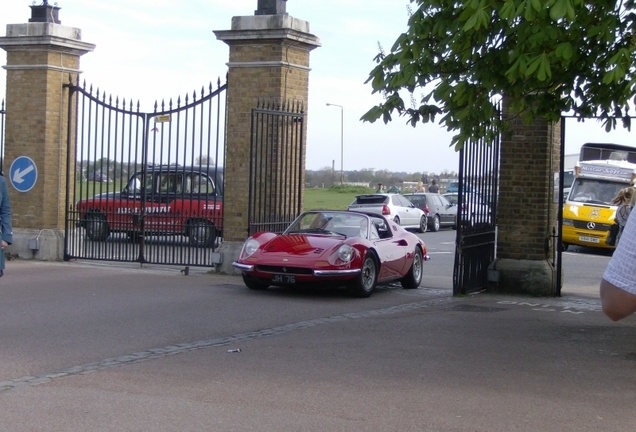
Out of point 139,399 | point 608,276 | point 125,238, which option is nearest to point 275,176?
point 125,238

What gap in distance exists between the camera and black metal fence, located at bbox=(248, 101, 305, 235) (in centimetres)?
1457

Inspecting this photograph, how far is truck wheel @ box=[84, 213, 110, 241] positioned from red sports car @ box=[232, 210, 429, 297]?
4.42 m

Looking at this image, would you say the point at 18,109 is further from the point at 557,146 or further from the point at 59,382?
the point at 59,382

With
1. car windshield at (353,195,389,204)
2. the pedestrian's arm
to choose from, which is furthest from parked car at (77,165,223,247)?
car windshield at (353,195,389,204)

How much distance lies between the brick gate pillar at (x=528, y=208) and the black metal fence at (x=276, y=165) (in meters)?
3.41

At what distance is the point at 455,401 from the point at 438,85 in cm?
347

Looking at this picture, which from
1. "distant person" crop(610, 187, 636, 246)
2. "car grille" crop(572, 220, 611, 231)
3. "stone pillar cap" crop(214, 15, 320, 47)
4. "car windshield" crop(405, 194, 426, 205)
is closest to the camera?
"stone pillar cap" crop(214, 15, 320, 47)

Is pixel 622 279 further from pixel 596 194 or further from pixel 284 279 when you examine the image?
pixel 596 194

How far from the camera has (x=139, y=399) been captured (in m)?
6.46

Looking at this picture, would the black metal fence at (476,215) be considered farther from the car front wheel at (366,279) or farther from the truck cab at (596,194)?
the truck cab at (596,194)

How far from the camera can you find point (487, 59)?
909 centimetres

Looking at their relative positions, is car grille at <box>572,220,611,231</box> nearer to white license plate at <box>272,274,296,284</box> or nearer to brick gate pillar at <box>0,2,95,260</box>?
white license plate at <box>272,274,296,284</box>

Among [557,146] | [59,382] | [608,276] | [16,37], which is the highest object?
[16,37]

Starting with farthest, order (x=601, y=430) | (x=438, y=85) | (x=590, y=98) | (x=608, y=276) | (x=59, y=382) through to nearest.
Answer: (x=590, y=98) < (x=438, y=85) < (x=59, y=382) < (x=601, y=430) < (x=608, y=276)
